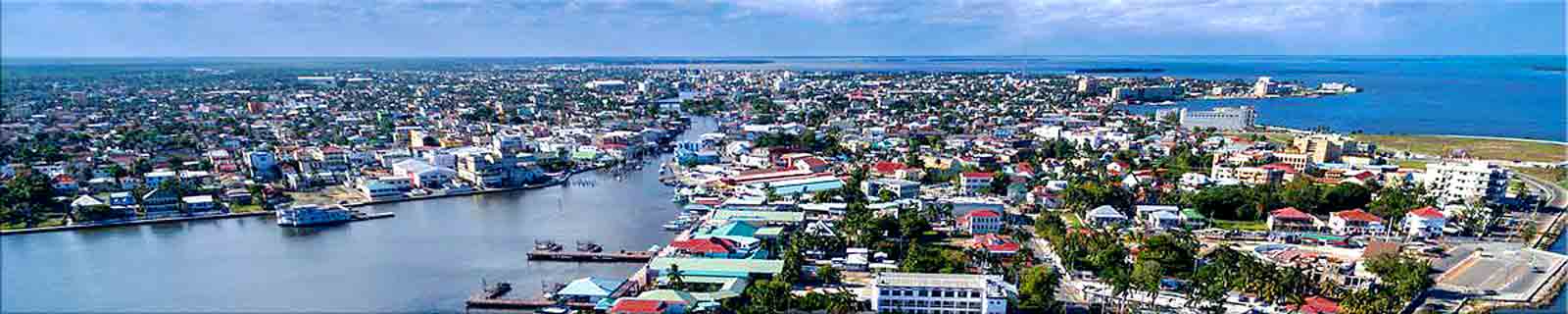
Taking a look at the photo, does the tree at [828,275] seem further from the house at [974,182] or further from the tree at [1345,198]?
the tree at [1345,198]

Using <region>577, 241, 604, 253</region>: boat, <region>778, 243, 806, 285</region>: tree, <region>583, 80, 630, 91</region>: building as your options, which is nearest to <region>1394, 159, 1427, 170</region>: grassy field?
<region>778, 243, 806, 285</region>: tree

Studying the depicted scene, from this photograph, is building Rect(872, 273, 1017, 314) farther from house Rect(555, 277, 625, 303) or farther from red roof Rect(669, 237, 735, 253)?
house Rect(555, 277, 625, 303)

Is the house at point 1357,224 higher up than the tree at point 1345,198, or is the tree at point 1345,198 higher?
the tree at point 1345,198

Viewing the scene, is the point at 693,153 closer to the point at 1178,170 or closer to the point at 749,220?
the point at 749,220


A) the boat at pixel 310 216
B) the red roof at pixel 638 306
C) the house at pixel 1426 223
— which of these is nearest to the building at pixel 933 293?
the red roof at pixel 638 306

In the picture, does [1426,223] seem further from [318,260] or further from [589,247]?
[318,260]
